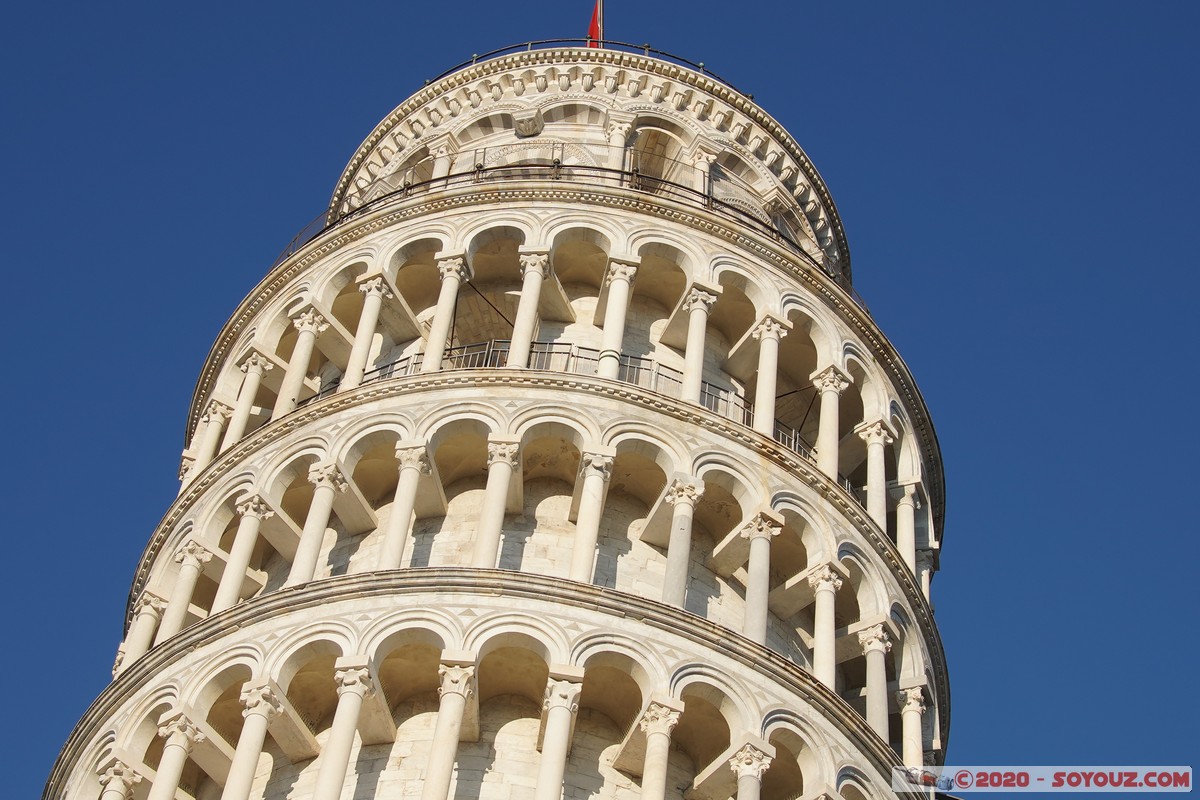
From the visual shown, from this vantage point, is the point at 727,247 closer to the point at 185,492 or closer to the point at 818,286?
the point at 818,286

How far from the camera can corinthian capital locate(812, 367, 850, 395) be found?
33125 millimetres

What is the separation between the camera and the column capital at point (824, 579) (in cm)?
2925

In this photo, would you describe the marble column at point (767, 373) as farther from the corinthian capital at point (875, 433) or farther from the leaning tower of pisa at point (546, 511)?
the corinthian capital at point (875, 433)

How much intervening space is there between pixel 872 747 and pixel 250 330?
536 inches

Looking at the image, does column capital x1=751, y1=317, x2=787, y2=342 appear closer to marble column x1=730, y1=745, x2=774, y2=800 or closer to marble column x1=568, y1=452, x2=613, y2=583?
marble column x1=568, y1=452, x2=613, y2=583

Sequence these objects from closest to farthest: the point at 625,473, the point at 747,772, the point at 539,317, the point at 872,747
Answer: the point at 747,772
the point at 872,747
the point at 625,473
the point at 539,317

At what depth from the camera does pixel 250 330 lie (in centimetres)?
3541

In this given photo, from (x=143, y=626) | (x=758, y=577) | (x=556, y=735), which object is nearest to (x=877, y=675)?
(x=758, y=577)

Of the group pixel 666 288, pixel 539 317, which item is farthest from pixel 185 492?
pixel 666 288

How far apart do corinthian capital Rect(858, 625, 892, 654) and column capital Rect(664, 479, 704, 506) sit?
10.3ft

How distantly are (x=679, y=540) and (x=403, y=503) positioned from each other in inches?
146

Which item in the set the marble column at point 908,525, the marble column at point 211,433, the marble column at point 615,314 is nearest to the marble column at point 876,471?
the marble column at point 908,525

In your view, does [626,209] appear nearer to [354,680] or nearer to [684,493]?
[684,493]

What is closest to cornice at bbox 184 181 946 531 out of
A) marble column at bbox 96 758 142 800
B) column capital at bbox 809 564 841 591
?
column capital at bbox 809 564 841 591
